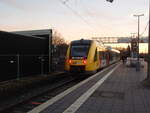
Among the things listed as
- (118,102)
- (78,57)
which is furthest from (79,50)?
(118,102)

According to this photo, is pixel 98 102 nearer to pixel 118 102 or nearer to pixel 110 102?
pixel 110 102

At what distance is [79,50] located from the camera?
17.8 metres

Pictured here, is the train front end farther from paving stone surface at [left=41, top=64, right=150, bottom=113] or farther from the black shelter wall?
paving stone surface at [left=41, top=64, right=150, bottom=113]

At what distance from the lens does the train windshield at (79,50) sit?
17.5m

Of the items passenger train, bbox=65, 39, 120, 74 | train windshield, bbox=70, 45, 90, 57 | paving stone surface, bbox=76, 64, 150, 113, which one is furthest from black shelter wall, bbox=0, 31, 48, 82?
paving stone surface, bbox=76, 64, 150, 113

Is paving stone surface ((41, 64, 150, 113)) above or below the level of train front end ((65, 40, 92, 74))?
below

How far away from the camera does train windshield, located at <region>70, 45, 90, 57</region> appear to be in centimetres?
1753

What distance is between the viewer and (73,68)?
17.2 meters

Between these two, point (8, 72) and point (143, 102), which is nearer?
point (143, 102)

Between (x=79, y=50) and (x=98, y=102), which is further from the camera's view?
(x=79, y=50)

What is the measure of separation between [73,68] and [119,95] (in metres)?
8.25

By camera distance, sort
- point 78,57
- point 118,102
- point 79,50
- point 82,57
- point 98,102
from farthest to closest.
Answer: point 79,50, point 78,57, point 82,57, point 118,102, point 98,102

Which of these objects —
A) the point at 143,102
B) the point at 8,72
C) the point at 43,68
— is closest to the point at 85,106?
the point at 143,102

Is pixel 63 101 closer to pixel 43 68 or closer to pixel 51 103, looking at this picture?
pixel 51 103
